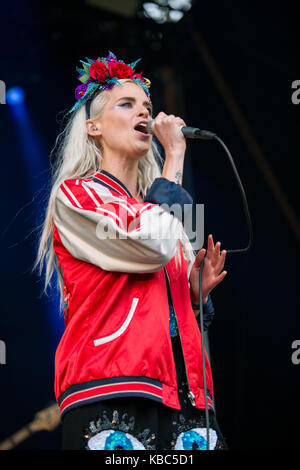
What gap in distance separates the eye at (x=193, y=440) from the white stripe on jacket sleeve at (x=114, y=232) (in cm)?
45

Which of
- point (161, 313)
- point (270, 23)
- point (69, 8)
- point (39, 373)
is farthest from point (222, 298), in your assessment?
point (161, 313)

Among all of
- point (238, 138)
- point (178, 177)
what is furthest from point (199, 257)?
point (238, 138)

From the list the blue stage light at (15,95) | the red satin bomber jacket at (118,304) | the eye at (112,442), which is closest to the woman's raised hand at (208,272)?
the red satin bomber jacket at (118,304)

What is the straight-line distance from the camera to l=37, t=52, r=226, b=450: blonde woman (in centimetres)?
140

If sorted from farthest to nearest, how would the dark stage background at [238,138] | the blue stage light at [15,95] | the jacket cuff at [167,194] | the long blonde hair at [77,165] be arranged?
the dark stage background at [238,138] → the blue stage light at [15,95] → the long blonde hair at [77,165] → the jacket cuff at [167,194]

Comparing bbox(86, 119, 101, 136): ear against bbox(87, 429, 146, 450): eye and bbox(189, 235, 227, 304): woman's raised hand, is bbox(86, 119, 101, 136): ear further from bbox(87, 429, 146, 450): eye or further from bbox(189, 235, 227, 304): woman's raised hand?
bbox(87, 429, 146, 450): eye

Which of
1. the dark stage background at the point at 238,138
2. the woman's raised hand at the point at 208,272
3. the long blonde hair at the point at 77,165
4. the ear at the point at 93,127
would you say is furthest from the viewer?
the dark stage background at the point at 238,138

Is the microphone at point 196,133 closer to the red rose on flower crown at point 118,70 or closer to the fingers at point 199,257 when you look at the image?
the fingers at point 199,257

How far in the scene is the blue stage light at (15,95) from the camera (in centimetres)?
339

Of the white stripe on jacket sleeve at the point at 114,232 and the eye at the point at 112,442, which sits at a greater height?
the white stripe on jacket sleeve at the point at 114,232

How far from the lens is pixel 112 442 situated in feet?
4.51

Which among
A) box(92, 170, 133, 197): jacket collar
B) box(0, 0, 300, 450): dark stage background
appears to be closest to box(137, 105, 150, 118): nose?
box(92, 170, 133, 197): jacket collar

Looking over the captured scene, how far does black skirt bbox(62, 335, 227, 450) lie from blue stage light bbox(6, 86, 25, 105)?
243 cm
